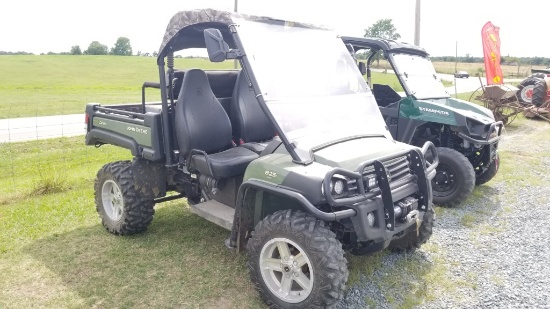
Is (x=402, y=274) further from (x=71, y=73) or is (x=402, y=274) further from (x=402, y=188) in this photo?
(x=71, y=73)

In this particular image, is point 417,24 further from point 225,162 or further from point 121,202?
point 121,202

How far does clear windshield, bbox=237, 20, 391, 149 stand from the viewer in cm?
388

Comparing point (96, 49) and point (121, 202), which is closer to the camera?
point (121, 202)

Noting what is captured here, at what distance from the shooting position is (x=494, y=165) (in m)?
7.18

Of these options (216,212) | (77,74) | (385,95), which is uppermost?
(77,74)

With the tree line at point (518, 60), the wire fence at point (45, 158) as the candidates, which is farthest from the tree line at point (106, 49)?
the wire fence at point (45, 158)

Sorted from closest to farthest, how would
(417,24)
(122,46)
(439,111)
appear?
(439,111) → (417,24) → (122,46)

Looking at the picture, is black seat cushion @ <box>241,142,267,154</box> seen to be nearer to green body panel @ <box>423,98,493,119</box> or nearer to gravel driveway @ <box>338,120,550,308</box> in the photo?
gravel driveway @ <box>338,120,550,308</box>

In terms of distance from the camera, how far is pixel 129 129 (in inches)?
201

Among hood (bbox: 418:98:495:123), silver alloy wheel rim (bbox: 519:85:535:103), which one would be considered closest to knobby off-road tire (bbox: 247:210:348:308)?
hood (bbox: 418:98:495:123)


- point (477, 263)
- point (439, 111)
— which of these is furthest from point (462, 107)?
point (477, 263)

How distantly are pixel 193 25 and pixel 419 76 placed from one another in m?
4.48

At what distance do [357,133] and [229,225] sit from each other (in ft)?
4.67

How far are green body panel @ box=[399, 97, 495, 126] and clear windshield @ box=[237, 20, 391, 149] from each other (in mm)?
2500
